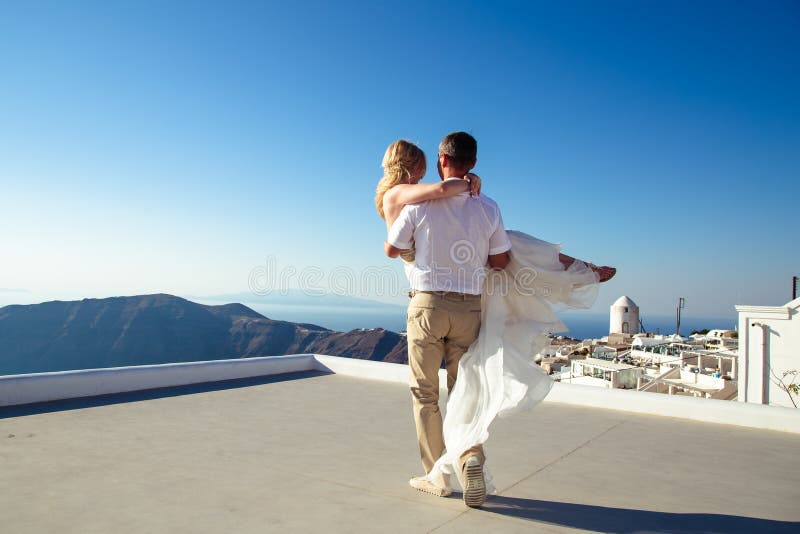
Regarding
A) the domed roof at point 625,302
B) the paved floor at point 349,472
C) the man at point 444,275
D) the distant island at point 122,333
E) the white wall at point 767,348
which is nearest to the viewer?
the paved floor at point 349,472

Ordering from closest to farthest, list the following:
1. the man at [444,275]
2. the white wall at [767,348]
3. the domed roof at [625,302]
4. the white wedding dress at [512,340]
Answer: the white wedding dress at [512,340] → the man at [444,275] → the white wall at [767,348] → the domed roof at [625,302]

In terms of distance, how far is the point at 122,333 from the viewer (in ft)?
239

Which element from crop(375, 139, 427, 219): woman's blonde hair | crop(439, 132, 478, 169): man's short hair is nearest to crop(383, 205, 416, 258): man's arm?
crop(375, 139, 427, 219): woman's blonde hair

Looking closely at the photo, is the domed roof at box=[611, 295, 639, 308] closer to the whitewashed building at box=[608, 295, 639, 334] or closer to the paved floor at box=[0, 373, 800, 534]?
the whitewashed building at box=[608, 295, 639, 334]

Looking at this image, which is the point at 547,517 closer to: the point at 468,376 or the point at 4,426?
the point at 468,376

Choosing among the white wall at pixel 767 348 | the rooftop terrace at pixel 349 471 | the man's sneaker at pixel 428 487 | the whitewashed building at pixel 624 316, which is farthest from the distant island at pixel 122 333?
the man's sneaker at pixel 428 487

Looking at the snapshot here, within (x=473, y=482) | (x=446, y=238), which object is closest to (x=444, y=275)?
(x=446, y=238)

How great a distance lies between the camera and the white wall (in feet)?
57.7

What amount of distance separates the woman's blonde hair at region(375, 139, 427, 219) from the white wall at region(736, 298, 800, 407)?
18.9 metres

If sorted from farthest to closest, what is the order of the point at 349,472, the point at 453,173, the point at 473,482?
the point at 349,472 < the point at 453,173 < the point at 473,482

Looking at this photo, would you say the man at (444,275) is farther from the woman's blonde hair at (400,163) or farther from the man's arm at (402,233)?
the woman's blonde hair at (400,163)

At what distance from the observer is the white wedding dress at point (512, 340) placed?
98.0 inches

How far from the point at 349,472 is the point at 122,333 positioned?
78280 mm

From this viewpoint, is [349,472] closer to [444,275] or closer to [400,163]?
[444,275]
